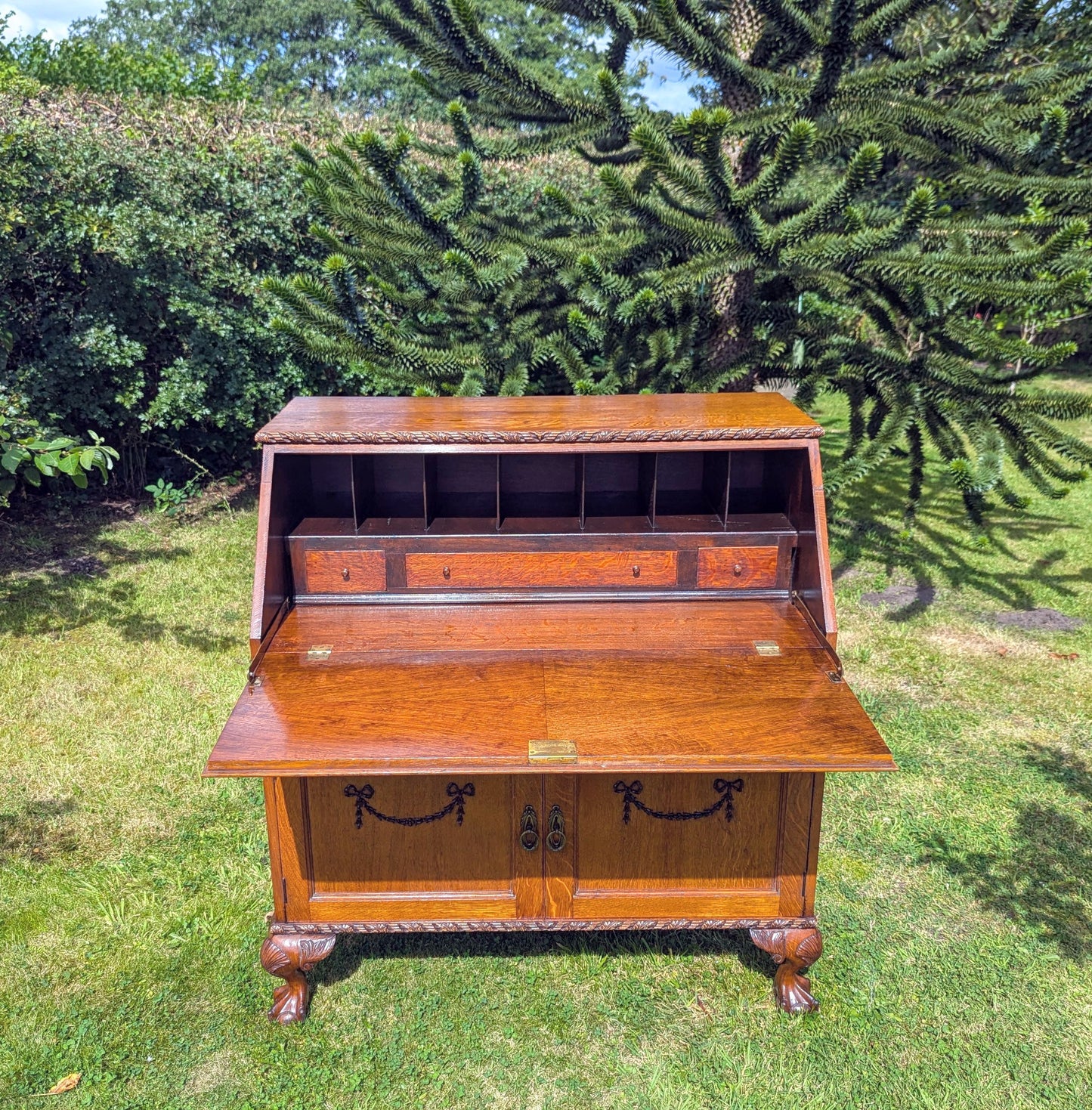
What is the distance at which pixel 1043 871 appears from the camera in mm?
4078

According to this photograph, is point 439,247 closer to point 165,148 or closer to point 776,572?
point 776,572

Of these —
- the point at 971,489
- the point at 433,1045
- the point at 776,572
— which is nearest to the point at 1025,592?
the point at 971,489

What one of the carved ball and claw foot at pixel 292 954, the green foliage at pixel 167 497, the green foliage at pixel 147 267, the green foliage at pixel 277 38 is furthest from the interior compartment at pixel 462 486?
the green foliage at pixel 277 38

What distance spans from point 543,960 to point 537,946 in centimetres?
8

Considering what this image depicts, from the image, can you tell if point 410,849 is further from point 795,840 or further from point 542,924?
point 795,840

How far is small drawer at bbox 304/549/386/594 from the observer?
3.44m

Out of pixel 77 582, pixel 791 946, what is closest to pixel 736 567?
pixel 791 946

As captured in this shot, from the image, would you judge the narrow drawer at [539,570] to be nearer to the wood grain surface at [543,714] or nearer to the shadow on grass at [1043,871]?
the wood grain surface at [543,714]

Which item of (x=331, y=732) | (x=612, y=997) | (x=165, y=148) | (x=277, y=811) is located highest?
(x=165, y=148)

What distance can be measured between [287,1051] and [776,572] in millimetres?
2580

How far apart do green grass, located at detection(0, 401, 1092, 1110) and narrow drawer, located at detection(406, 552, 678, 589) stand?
1546 millimetres

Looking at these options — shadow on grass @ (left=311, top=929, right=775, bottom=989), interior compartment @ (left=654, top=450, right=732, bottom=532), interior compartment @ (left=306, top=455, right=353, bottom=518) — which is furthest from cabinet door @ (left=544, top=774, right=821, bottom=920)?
interior compartment @ (left=306, top=455, right=353, bottom=518)

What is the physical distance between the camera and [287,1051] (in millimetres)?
3170

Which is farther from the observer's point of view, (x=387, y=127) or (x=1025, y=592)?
(x=387, y=127)
